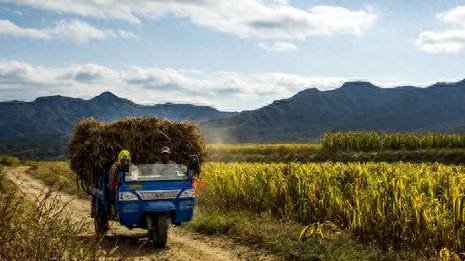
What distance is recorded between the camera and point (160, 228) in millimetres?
13078

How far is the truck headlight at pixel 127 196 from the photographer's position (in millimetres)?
13031

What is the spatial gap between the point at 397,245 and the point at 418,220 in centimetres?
92

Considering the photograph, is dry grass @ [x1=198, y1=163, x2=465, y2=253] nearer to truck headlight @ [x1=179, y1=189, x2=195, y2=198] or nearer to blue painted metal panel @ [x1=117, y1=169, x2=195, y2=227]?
truck headlight @ [x1=179, y1=189, x2=195, y2=198]

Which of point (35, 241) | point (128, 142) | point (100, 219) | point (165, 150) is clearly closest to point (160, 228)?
point (165, 150)

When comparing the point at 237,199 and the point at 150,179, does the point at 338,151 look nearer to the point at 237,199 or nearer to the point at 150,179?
the point at 237,199

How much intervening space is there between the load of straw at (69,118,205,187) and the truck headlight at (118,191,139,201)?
1924 mm

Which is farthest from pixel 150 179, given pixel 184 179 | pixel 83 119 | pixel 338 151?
pixel 338 151

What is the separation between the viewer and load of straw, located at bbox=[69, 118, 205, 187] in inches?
582

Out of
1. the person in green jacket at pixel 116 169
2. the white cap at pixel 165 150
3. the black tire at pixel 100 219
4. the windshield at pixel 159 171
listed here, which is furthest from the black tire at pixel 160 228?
the black tire at pixel 100 219

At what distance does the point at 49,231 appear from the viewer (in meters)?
6.32

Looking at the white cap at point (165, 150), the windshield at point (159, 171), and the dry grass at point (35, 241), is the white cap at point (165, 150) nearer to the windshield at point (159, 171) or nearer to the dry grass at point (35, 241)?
the windshield at point (159, 171)

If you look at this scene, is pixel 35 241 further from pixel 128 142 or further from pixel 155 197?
pixel 128 142

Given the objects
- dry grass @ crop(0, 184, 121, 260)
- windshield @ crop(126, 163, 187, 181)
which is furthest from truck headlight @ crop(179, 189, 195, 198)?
dry grass @ crop(0, 184, 121, 260)

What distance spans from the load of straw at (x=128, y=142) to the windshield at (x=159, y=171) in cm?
113
